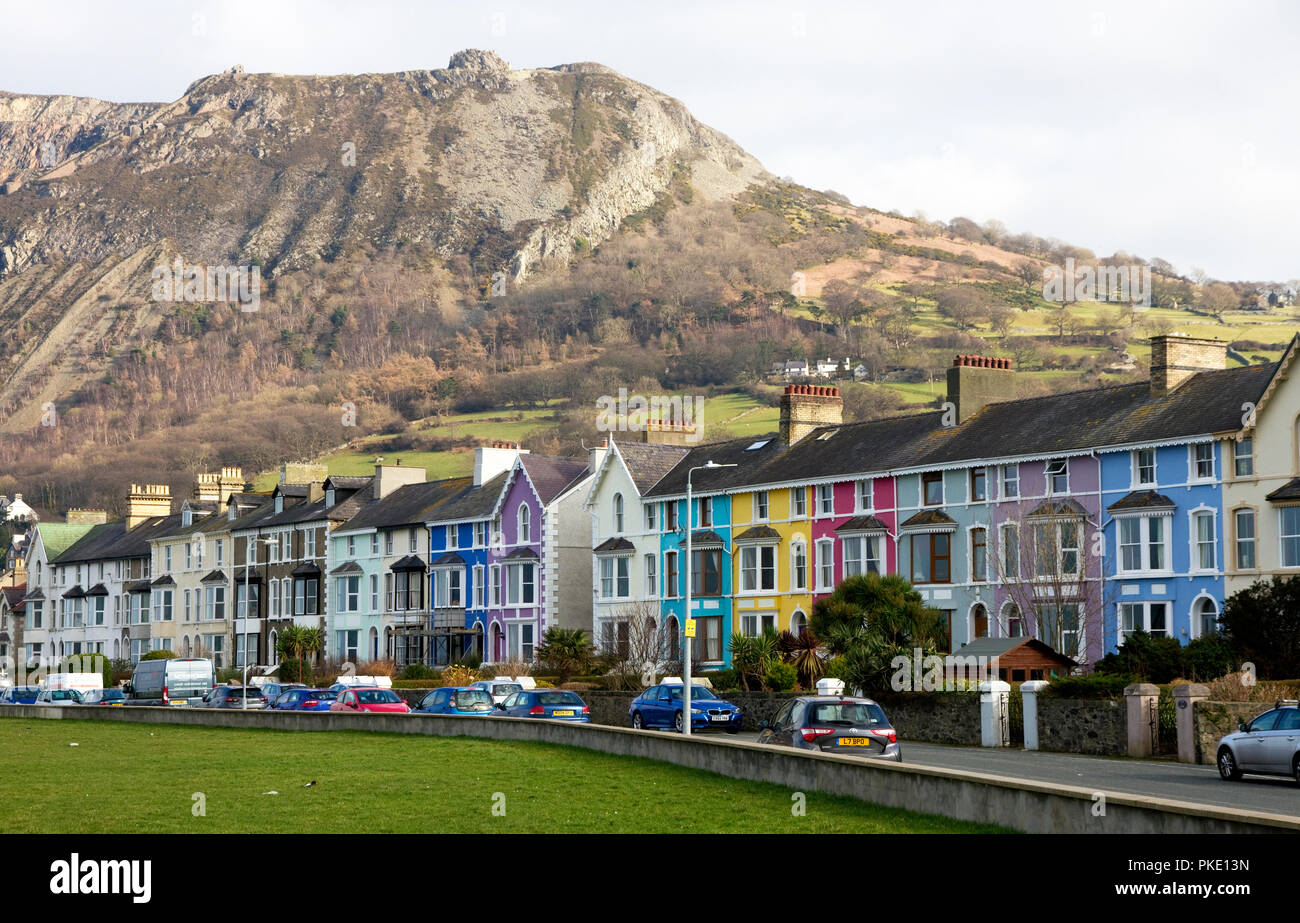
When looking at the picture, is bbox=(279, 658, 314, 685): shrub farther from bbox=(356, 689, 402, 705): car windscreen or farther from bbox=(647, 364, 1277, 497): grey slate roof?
bbox=(356, 689, 402, 705): car windscreen

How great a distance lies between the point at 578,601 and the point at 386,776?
56.2 m

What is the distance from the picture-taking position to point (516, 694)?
47500mm

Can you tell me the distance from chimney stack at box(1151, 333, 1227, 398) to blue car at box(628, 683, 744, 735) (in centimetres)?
2178

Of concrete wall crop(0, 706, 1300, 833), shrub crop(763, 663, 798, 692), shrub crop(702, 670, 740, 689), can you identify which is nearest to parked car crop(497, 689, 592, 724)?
concrete wall crop(0, 706, 1300, 833)

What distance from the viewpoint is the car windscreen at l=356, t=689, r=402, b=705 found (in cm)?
5172

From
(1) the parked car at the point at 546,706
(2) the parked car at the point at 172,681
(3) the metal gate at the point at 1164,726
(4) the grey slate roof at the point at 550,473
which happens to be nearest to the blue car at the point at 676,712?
(1) the parked car at the point at 546,706

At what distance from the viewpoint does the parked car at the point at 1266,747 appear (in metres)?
30.0

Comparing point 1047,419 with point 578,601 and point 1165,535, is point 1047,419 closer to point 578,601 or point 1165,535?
point 1165,535

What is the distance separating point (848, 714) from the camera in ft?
102

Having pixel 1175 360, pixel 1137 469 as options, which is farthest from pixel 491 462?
pixel 1137 469

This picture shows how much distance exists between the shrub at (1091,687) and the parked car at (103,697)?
148 feet

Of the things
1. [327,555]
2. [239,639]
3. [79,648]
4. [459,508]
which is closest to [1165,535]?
[459,508]

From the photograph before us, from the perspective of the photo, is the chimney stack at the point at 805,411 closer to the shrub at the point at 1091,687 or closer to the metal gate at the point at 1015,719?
the metal gate at the point at 1015,719

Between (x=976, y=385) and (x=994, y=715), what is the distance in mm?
27102
